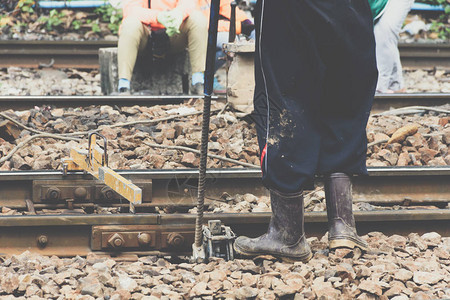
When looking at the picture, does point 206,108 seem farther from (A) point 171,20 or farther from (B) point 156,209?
(A) point 171,20

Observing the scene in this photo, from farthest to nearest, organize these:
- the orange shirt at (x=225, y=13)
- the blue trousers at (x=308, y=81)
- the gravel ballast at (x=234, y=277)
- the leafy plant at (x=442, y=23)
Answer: the leafy plant at (x=442, y=23) < the orange shirt at (x=225, y=13) < the blue trousers at (x=308, y=81) < the gravel ballast at (x=234, y=277)

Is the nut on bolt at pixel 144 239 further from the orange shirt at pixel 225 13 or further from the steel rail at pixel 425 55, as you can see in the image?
the steel rail at pixel 425 55

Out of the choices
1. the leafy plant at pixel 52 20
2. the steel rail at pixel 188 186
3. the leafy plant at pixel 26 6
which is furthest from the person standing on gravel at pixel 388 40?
the leafy plant at pixel 26 6

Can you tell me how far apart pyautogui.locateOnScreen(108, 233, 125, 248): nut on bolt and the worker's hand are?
13.5 ft

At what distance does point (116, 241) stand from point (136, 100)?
9.46 ft

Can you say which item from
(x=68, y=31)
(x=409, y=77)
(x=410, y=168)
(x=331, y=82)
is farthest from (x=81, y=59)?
(x=331, y=82)

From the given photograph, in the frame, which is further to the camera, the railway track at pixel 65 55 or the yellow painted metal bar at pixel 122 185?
the railway track at pixel 65 55

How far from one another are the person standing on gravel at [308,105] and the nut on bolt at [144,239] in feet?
1.49

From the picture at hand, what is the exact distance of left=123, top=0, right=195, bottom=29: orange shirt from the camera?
23.9ft

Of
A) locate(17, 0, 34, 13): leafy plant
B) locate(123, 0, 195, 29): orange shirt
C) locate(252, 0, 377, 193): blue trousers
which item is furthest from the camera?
locate(17, 0, 34, 13): leafy plant

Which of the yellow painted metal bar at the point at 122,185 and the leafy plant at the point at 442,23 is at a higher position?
the leafy plant at the point at 442,23

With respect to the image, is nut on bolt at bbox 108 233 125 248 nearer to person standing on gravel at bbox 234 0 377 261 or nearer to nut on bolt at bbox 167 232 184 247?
nut on bolt at bbox 167 232 184 247

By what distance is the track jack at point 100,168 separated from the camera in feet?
10.7

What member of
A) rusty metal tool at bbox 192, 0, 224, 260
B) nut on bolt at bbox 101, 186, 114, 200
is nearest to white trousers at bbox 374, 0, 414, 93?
nut on bolt at bbox 101, 186, 114, 200
